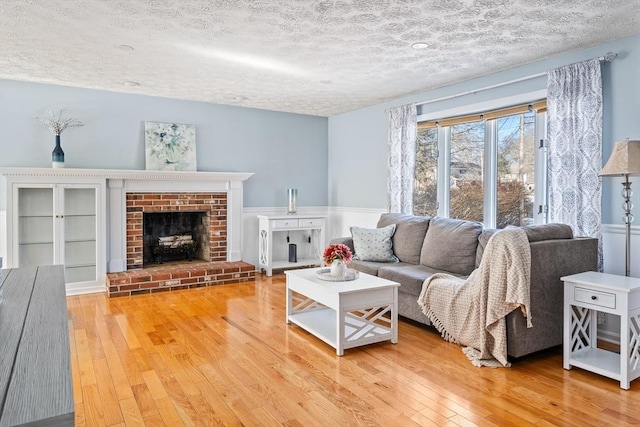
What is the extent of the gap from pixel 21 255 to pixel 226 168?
8.52 ft

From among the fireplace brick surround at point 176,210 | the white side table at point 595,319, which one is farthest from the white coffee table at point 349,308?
the fireplace brick surround at point 176,210

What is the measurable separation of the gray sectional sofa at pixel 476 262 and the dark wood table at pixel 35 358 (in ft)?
8.70

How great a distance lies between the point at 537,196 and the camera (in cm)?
405

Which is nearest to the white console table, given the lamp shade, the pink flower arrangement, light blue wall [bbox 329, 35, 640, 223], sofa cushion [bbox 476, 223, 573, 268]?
light blue wall [bbox 329, 35, 640, 223]

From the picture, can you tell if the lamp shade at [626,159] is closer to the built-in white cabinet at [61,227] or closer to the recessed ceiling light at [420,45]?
the recessed ceiling light at [420,45]

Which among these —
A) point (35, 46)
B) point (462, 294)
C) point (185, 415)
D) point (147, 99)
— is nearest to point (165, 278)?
point (147, 99)

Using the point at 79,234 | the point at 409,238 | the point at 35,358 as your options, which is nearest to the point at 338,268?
the point at 409,238

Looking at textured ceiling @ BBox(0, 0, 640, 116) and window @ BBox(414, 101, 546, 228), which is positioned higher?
textured ceiling @ BBox(0, 0, 640, 116)

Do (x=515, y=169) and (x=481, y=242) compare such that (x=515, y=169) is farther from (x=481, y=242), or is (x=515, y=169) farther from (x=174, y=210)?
(x=174, y=210)

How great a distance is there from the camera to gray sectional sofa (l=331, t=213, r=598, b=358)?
2916 mm

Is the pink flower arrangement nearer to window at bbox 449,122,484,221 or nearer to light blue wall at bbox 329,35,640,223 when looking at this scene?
window at bbox 449,122,484,221

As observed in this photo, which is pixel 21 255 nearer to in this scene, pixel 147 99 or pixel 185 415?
pixel 147 99

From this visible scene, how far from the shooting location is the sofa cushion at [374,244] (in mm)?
4480

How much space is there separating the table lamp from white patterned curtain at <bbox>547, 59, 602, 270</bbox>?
0.28 meters
